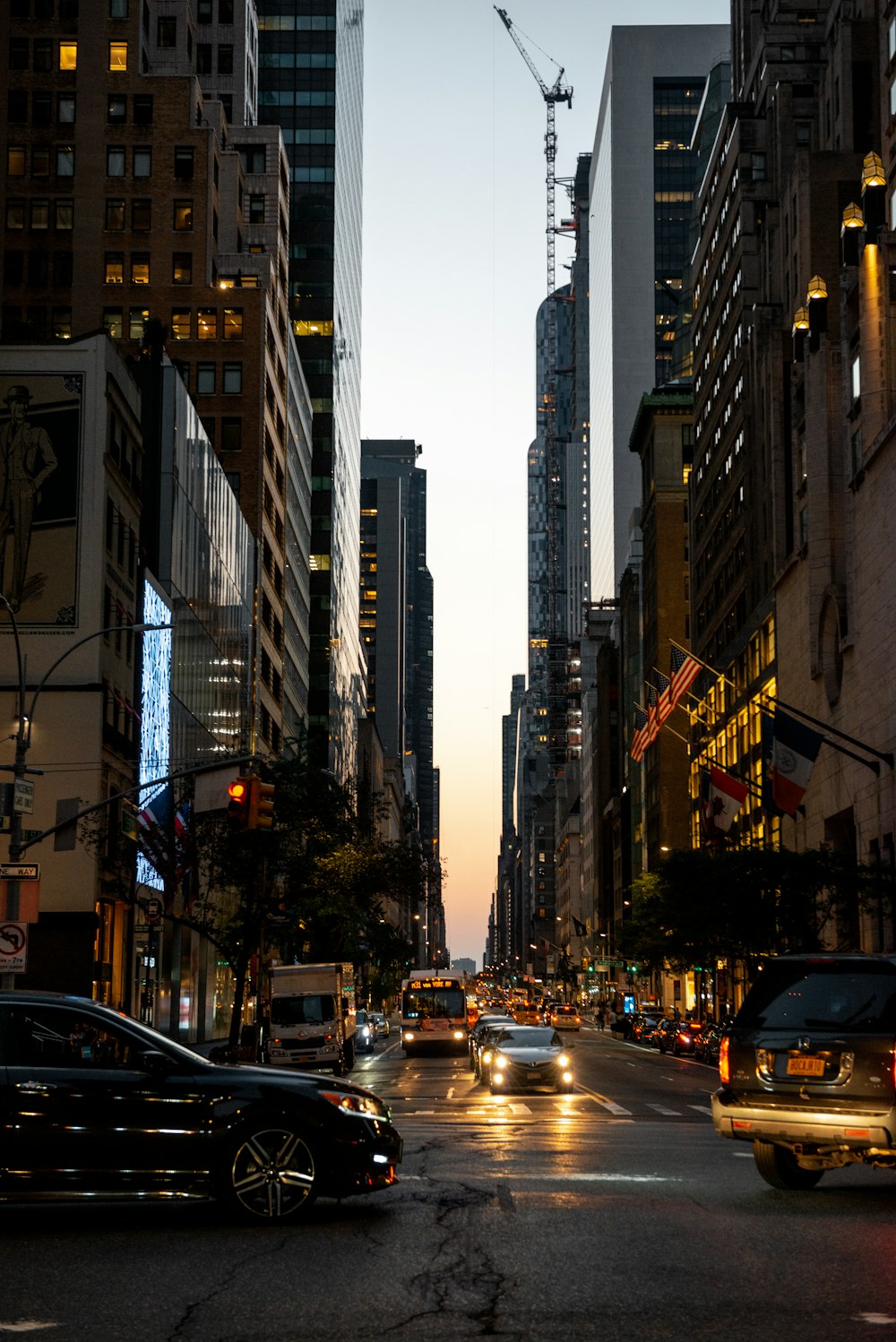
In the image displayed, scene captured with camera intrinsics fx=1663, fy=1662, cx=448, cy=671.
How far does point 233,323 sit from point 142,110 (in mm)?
13091

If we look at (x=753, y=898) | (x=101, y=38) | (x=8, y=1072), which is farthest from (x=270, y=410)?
(x=8, y=1072)

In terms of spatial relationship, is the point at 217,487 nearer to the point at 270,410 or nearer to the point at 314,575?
the point at 270,410

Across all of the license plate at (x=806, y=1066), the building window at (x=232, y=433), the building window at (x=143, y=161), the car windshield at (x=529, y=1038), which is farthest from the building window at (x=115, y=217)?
the license plate at (x=806, y=1066)

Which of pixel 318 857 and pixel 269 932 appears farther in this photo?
pixel 269 932

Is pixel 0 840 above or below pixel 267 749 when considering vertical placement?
below

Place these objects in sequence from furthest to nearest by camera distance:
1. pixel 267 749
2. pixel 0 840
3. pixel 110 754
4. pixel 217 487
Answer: pixel 267 749 → pixel 217 487 → pixel 110 754 → pixel 0 840

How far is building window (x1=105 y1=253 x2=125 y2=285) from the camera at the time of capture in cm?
9662

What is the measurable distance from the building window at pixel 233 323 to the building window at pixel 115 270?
21.6 ft

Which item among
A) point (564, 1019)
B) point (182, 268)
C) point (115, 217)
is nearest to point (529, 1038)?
point (182, 268)

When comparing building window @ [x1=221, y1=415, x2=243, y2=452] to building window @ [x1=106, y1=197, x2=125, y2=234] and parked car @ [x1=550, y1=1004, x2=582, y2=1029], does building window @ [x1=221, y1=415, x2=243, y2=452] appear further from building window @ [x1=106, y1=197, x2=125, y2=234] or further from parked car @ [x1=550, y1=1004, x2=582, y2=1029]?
parked car @ [x1=550, y1=1004, x2=582, y2=1029]

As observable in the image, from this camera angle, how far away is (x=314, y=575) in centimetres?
14500

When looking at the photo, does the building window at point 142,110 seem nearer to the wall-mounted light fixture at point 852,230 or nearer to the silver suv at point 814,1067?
the wall-mounted light fixture at point 852,230

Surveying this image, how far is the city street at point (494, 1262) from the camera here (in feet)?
29.2

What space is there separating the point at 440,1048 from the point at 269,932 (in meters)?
9.05
